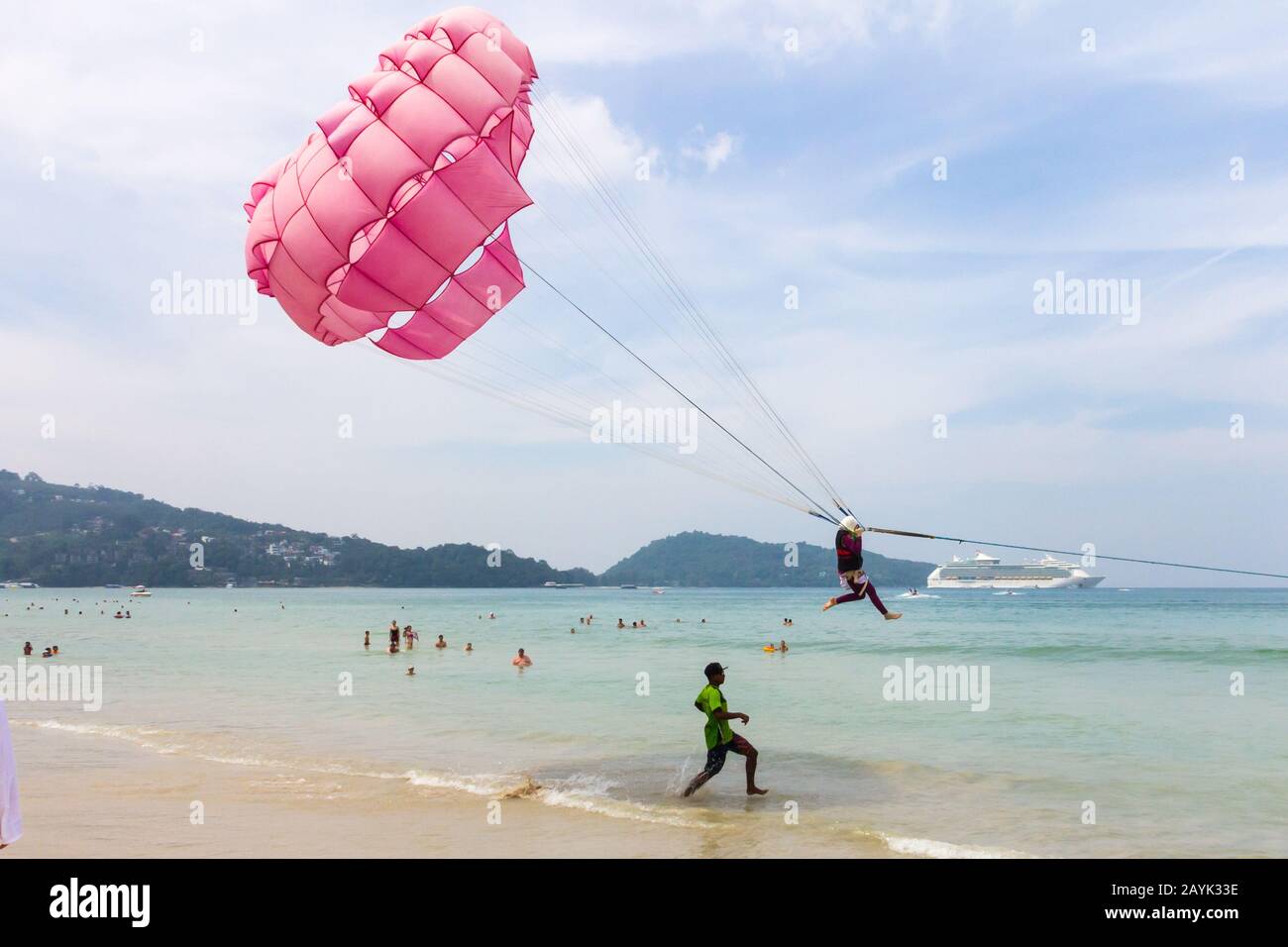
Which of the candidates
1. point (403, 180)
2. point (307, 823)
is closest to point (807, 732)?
point (307, 823)

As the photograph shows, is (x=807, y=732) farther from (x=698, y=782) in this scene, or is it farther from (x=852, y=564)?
(x=852, y=564)

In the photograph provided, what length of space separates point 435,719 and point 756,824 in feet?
28.3

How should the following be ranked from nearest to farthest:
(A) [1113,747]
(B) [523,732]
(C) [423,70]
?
(C) [423,70] → (A) [1113,747] → (B) [523,732]

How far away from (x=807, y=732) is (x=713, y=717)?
5.73 metres

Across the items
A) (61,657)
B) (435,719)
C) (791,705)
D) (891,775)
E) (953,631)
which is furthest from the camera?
(953,631)

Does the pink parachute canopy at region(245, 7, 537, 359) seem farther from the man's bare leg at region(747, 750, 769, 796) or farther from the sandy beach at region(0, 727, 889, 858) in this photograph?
the man's bare leg at region(747, 750, 769, 796)

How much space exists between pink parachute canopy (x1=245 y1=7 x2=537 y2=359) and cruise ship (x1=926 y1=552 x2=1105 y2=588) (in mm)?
106157

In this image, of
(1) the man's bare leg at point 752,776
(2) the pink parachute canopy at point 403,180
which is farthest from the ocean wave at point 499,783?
(2) the pink parachute canopy at point 403,180

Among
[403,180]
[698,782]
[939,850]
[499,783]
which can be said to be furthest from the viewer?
[499,783]

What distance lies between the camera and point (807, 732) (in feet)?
48.3

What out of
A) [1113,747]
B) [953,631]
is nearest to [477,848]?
[1113,747]
